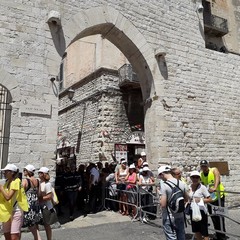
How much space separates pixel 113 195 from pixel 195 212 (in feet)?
13.9

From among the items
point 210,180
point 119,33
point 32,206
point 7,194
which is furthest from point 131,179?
point 119,33

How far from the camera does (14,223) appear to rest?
3916mm

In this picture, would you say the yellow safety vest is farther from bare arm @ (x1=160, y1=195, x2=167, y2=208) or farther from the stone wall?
the stone wall

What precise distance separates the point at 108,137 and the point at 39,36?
6326 millimetres

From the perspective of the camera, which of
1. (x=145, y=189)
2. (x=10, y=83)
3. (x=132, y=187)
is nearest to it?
(x=10, y=83)

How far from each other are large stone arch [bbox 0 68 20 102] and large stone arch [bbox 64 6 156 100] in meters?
1.83

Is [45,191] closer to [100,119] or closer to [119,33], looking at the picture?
[119,33]

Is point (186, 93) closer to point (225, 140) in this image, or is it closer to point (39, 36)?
point (225, 140)

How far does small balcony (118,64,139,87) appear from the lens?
12.9 metres

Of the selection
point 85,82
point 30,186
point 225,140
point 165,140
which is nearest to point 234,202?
point 225,140

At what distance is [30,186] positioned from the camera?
454cm

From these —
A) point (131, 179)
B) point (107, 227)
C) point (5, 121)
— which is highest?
point (5, 121)

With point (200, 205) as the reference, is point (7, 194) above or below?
above

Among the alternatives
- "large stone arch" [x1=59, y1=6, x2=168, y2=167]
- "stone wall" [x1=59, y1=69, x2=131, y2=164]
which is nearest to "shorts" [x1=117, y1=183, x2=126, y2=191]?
"large stone arch" [x1=59, y1=6, x2=168, y2=167]
